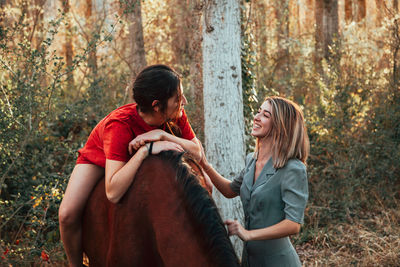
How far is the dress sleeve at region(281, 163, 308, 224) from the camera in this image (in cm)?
259

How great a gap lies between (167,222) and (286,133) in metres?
0.99

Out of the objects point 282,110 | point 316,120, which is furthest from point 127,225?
point 316,120

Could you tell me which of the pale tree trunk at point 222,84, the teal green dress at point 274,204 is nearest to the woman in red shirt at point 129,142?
the teal green dress at point 274,204

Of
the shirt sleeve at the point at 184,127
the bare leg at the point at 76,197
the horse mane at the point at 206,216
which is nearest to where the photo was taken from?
the horse mane at the point at 206,216

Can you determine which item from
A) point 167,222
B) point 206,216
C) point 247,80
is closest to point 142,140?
point 167,222

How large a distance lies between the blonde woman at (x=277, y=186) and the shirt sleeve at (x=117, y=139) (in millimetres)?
799

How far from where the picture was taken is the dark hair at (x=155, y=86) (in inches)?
108

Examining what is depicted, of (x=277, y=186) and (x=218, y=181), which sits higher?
(x=277, y=186)

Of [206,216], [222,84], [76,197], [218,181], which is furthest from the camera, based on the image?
[222,84]

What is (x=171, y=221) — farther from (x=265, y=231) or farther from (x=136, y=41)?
(x=136, y=41)

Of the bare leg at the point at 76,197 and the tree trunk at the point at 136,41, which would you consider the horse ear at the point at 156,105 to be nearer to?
the bare leg at the point at 76,197

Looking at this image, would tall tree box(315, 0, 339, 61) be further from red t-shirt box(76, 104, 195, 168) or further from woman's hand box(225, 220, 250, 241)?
woman's hand box(225, 220, 250, 241)

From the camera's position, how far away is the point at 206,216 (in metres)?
2.26

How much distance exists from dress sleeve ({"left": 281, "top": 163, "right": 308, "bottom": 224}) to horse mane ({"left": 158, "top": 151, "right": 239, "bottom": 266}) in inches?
21.1
